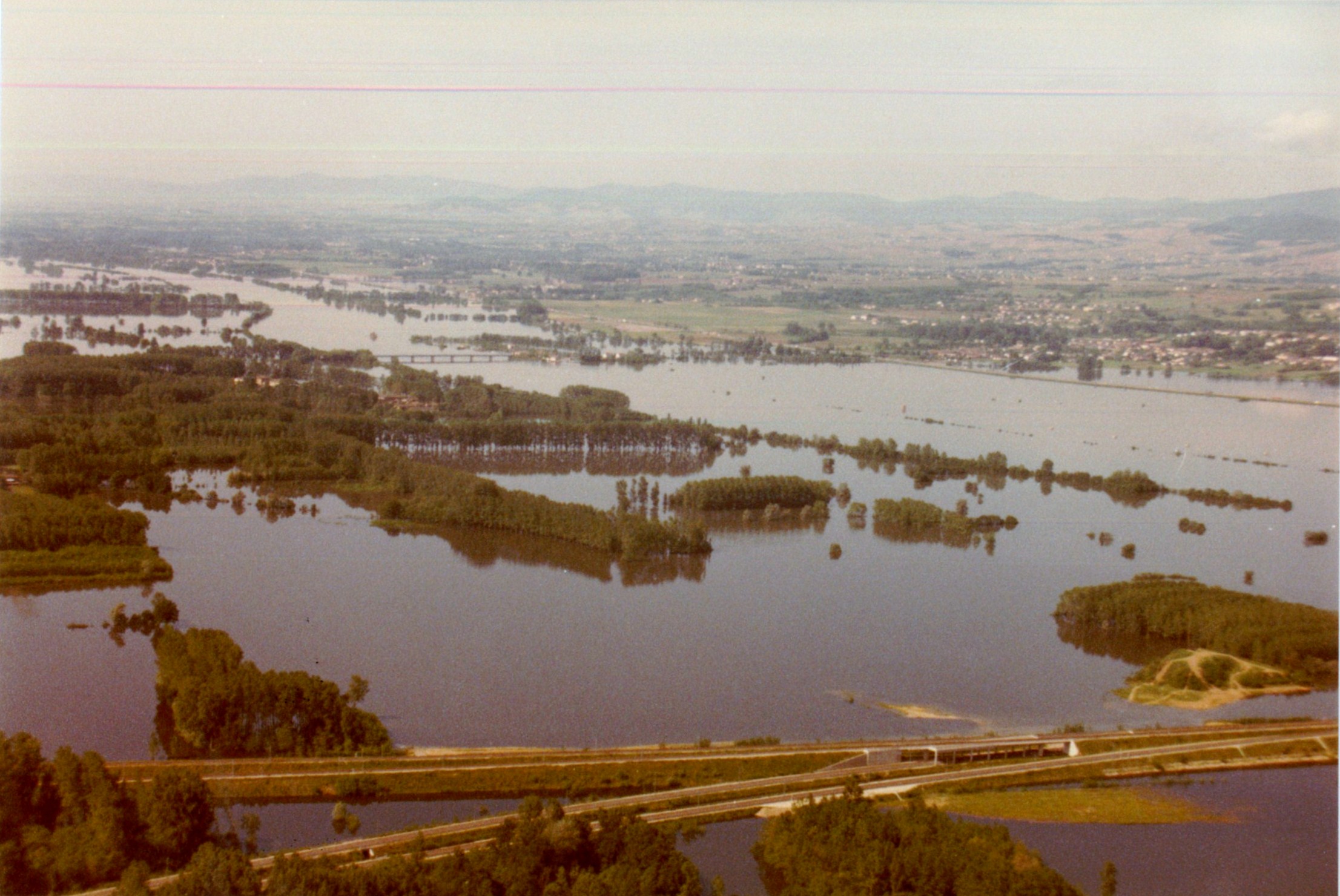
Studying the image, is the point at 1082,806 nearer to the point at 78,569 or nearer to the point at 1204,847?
the point at 1204,847

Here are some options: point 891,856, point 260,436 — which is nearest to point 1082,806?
point 891,856

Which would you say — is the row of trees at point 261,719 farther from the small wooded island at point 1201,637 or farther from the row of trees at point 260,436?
the small wooded island at point 1201,637

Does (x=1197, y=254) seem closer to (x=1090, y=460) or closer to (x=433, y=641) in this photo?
(x=1090, y=460)

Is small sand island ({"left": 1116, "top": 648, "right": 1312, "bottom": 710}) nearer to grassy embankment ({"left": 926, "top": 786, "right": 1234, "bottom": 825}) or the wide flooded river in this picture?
the wide flooded river

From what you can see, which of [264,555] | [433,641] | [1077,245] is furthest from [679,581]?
[1077,245]

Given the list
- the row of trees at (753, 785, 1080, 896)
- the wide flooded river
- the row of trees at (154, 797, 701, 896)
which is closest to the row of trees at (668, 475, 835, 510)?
the wide flooded river
